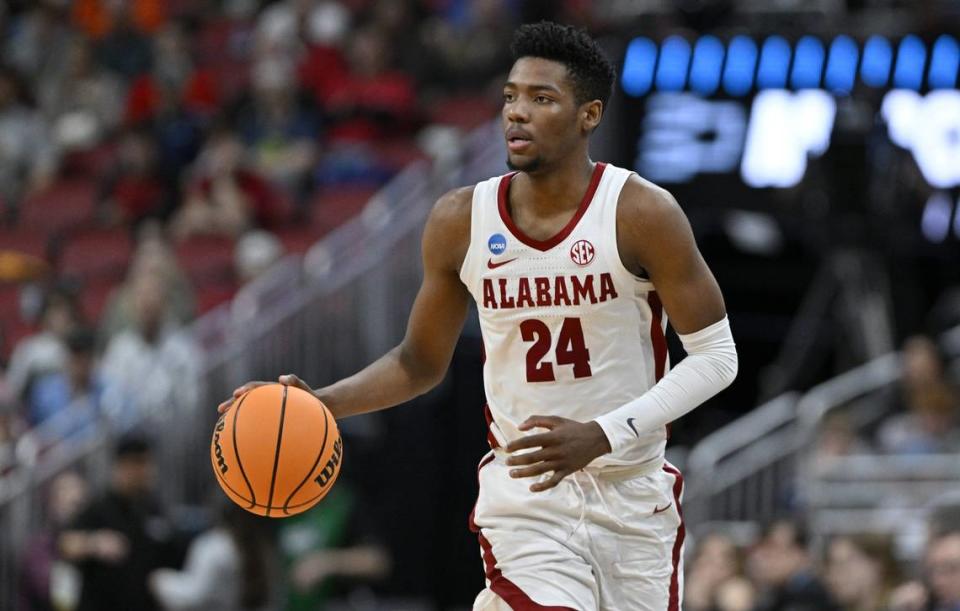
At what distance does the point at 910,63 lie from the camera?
12.7 m

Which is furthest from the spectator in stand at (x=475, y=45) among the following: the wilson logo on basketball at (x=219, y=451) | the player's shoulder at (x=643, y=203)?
the wilson logo on basketball at (x=219, y=451)

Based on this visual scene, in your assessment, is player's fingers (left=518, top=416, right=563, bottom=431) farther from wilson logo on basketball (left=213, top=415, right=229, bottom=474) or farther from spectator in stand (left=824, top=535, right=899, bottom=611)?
spectator in stand (left=824, top=535, right=899, bottom=611)

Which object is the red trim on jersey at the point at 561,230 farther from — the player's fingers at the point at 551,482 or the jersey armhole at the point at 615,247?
the player's fingers at the point at 551,482

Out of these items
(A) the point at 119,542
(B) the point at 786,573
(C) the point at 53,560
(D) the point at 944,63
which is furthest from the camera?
(D) the point at 944,63

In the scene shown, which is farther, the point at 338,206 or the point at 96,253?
the point at 96,253

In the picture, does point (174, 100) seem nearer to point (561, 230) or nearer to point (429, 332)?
point (429, 332)

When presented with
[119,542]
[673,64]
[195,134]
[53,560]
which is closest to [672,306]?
[119,542]

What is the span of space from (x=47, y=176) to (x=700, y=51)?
7.24 metres

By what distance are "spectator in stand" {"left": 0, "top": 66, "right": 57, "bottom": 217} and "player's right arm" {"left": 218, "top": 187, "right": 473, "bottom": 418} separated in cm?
1197

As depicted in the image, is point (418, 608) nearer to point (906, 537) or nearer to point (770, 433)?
point (770, 433)

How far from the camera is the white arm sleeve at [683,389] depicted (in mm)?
5402

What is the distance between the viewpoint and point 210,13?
19094 millimetres

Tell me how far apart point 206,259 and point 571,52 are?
10.2 m

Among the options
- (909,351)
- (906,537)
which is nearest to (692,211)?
(909,351)
